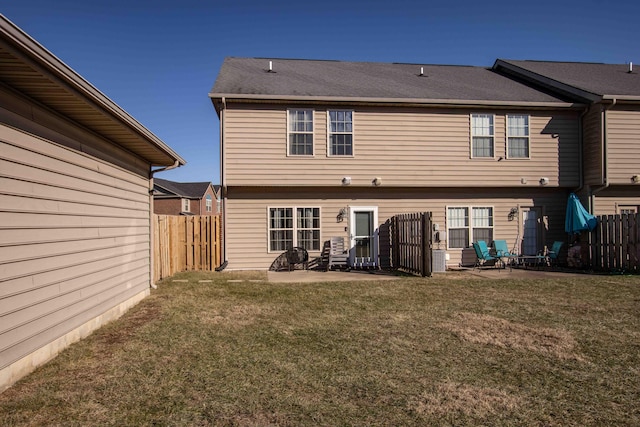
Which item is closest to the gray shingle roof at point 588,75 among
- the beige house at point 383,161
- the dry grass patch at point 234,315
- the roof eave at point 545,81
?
the roof eave at point 545,81

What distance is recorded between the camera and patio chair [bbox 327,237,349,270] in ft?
43.0

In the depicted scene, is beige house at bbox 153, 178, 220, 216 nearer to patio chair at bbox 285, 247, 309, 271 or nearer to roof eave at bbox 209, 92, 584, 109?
roof eave at bbox 209, 92, 584, 109

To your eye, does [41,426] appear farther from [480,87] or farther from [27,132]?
[480,87]

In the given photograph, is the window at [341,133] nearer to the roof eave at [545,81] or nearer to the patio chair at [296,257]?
the patio chair at [296,257]

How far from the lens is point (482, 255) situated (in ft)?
42.5

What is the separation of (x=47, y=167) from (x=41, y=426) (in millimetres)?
2874

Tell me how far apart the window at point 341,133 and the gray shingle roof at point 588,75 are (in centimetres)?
744

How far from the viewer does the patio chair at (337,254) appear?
13109 mm

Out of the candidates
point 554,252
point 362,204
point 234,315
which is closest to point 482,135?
point 554,252

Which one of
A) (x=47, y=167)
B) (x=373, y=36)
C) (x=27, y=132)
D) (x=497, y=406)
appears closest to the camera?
(x=497, y=406)

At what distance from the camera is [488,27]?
13656mm

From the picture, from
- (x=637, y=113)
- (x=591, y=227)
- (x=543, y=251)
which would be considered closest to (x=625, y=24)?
(x=637, y=113)

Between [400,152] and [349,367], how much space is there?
9887mm

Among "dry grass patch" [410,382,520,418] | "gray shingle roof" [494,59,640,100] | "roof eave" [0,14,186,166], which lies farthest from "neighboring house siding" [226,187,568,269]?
"dry grass patch" [410,382,520,418]
